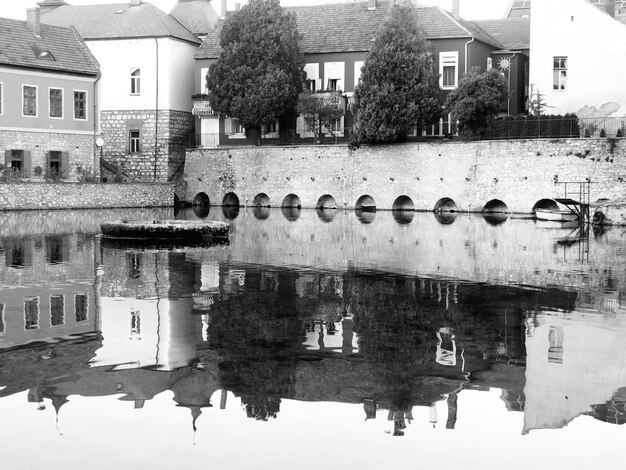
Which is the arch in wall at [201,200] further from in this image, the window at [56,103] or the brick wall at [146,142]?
the window at [56,103]

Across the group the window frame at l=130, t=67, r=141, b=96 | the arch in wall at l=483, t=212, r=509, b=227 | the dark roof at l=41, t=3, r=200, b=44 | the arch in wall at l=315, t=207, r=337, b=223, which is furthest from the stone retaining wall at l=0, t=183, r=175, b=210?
the arch in wall at l=483, t=212, r=509, b=227

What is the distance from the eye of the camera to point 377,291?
15172 mm

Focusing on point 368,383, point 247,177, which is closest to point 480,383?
point 368,383

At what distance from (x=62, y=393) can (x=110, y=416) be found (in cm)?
81

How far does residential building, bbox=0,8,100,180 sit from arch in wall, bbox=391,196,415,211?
15639 mm

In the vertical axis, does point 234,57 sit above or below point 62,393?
above

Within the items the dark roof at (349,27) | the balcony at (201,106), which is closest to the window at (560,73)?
the dark roof at (349,27)

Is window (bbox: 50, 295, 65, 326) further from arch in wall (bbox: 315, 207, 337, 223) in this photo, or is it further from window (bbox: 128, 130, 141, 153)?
window (bbox: 128, 130, 141, 153)

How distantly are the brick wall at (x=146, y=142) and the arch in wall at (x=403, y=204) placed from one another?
14633mm

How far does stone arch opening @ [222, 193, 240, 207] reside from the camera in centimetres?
5288

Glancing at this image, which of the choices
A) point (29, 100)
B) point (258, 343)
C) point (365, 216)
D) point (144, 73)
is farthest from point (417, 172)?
point (258, 343)

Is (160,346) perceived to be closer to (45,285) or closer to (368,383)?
(368,383)

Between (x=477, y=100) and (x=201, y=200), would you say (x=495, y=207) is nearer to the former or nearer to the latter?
(x=477, y=100)

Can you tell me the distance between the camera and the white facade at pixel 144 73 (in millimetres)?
54812
